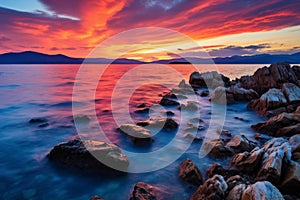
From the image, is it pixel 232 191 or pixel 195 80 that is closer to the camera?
pixel 232 191

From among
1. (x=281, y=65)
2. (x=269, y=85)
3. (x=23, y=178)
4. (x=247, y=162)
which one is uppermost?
(x=281, y=65)

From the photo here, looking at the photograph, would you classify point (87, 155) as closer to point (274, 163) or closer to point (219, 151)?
point (219, 151)

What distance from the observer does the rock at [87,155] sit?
20.1ft

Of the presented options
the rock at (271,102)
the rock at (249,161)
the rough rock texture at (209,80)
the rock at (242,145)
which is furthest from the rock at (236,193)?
the rough rock texture at (209,80)

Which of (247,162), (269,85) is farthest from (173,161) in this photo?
(269,85)

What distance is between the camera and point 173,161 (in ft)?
22.8

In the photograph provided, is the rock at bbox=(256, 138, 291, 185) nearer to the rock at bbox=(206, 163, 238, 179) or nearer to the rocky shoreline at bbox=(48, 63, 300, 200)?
the rocky shoreline at bbox=(48, 63, 300, 200)

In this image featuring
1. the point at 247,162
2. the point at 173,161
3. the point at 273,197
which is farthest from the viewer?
the point at 173,161

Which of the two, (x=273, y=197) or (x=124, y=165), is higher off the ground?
(x=273, y=197)

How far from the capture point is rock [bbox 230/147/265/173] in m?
5.44

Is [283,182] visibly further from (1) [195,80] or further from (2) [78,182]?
(1) [195,80]

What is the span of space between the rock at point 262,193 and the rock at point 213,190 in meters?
0.49

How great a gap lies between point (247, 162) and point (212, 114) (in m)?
7.87

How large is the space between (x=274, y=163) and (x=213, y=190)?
1.89m
